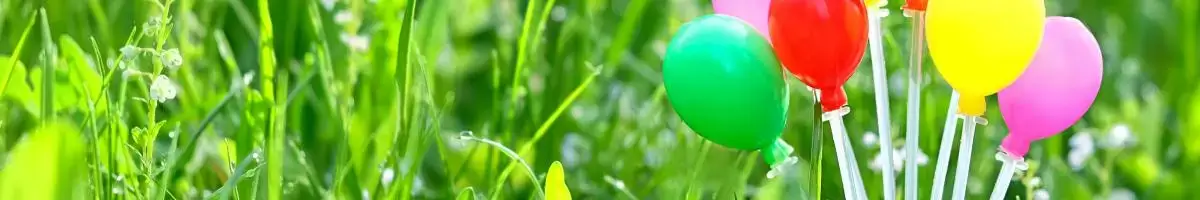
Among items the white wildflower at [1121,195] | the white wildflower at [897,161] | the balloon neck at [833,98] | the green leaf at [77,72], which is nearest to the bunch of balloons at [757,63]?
the balloon neck at [833,98]

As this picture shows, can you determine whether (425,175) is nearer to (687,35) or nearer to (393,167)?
(393,167)

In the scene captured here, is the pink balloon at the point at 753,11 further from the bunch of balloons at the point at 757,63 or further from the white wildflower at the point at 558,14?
the white wildflower at the point at 558,14

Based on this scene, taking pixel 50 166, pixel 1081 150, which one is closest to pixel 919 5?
pixel 50 166

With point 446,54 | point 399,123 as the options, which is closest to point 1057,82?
point 399,123

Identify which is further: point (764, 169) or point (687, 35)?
point (764, 169)

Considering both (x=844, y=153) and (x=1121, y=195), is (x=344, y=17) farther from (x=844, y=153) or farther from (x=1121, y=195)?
(x=1121, y=195)
